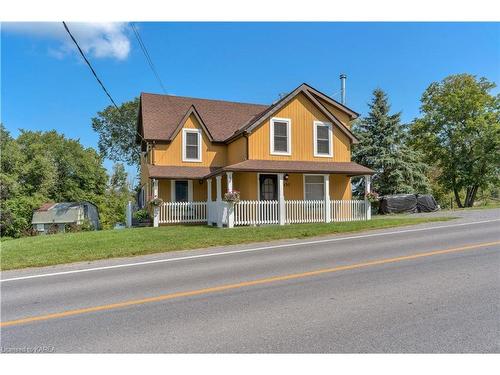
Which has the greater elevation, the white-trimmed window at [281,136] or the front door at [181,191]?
the white-trimmed window at [281,136]

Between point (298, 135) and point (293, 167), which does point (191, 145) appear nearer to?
point (298, 135)

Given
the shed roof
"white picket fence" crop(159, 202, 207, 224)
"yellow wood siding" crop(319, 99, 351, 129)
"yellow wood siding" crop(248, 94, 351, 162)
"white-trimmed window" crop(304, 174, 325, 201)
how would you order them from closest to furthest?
"yellow wood siding" crop(248, 94, 351, 162), "white picket fence" crop(159, 202, 207, 224), "white-trimmed window" crop(304, 174, 325, 201), "yellow wood siding" crop(319, 99, 351, 129), the shed roof

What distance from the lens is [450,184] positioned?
113 ft

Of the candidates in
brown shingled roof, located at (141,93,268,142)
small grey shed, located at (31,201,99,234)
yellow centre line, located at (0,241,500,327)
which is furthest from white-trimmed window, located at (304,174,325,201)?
small grey shed, located at (31,201,99,234)

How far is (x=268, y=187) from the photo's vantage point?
62.6 feet

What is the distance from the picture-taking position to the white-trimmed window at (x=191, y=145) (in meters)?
20.4

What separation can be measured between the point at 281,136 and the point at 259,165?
2.58m

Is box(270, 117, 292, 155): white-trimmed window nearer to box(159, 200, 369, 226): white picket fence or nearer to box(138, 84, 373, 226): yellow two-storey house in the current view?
box(138, 84, 373, 226): yellow two-storey house

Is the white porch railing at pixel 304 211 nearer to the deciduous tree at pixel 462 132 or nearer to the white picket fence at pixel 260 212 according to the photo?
the white picket fence at pixel 260 212

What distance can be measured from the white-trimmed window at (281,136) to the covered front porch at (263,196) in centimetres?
104

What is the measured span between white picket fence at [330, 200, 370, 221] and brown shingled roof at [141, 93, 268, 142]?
7546mm

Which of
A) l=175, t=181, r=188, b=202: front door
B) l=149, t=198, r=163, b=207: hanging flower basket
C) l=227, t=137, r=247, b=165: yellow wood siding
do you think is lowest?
l=149, t=198, r=163, b=207: hanging flower basket

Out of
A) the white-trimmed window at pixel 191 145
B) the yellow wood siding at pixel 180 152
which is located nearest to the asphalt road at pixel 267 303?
the yellow wood siding at pixel 180 152

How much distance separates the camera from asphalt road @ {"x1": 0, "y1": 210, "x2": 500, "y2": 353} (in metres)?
3.93
